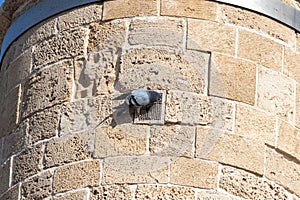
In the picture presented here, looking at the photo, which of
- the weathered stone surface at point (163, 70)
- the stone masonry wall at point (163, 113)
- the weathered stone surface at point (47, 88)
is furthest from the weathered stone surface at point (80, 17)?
the weathered stone surface at point (163, 70)

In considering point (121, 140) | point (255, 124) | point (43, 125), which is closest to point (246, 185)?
point (255, 124)

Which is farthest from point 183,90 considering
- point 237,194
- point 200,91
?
point 237,194

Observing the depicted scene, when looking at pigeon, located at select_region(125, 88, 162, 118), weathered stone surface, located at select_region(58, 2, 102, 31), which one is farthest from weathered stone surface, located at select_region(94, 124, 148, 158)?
weathered stone surface, located at select_region(58, 2, 102, 31)

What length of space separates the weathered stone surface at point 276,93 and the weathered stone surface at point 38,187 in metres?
1.25

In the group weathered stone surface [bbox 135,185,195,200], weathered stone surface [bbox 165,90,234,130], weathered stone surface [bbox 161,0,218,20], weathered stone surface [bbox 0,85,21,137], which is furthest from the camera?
weathered stone surface [bbox 0,85,21,137]

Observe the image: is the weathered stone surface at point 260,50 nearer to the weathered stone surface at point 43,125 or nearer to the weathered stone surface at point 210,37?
the weathered stone surface at point 210,37

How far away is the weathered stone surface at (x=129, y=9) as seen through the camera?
824 centimetres

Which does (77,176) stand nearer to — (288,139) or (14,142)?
(14,142)

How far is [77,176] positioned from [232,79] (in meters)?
1.02

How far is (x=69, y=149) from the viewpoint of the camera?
7953 mm

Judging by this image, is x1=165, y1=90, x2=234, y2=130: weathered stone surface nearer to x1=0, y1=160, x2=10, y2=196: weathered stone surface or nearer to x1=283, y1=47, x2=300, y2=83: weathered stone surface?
x1=283, y1=47, x2=300, y2=83: weathered stone surface

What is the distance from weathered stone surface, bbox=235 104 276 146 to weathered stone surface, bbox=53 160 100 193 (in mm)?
812

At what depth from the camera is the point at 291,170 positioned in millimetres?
8078

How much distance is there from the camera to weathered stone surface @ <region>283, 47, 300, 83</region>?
27.4ft
